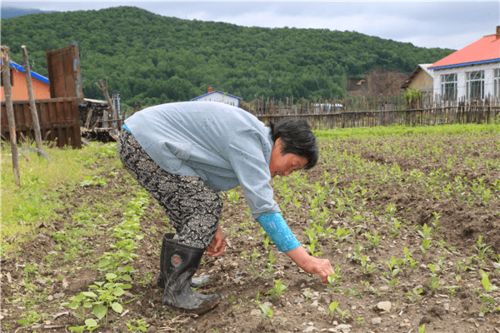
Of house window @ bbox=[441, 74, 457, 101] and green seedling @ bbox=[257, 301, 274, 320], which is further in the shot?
house window @ bbox=[441, 74, 457, 101]

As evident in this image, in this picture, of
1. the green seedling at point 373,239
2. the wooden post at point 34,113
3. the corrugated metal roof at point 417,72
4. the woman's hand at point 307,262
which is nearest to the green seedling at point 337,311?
A: the woman's hand at point 307,262

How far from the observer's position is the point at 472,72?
29656 millimetres

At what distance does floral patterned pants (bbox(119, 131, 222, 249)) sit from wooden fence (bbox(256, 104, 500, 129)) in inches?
690

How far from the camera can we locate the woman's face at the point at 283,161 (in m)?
2.99

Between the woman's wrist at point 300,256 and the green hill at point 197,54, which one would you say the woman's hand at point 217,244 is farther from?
the green hill at point 197,54

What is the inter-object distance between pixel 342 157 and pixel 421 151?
181 centimetres

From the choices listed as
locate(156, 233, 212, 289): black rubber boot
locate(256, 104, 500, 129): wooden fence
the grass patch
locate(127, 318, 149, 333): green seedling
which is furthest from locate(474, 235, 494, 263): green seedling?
locate(256, 104, 500, 129): wooden fence

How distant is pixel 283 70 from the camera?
43875mm

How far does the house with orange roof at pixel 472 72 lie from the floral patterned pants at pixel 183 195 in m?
26.4

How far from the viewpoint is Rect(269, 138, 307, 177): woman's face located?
2986 mm

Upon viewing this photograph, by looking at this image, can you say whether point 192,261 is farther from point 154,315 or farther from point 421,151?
point 421,151

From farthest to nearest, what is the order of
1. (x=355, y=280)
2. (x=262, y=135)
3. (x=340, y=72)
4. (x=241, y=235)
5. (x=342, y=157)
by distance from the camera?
1. (x=340, y=72)
2. (x=342, y=157)
3. (x=241, y=235)
4. (x=355, y=280)
5. (x=262, y=135)

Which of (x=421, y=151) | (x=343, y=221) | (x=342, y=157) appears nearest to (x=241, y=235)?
(x=343, y=221)

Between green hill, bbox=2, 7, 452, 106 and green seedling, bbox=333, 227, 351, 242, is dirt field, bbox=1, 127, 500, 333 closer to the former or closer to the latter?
green seedling, bbox=333, 227, 351, 242
